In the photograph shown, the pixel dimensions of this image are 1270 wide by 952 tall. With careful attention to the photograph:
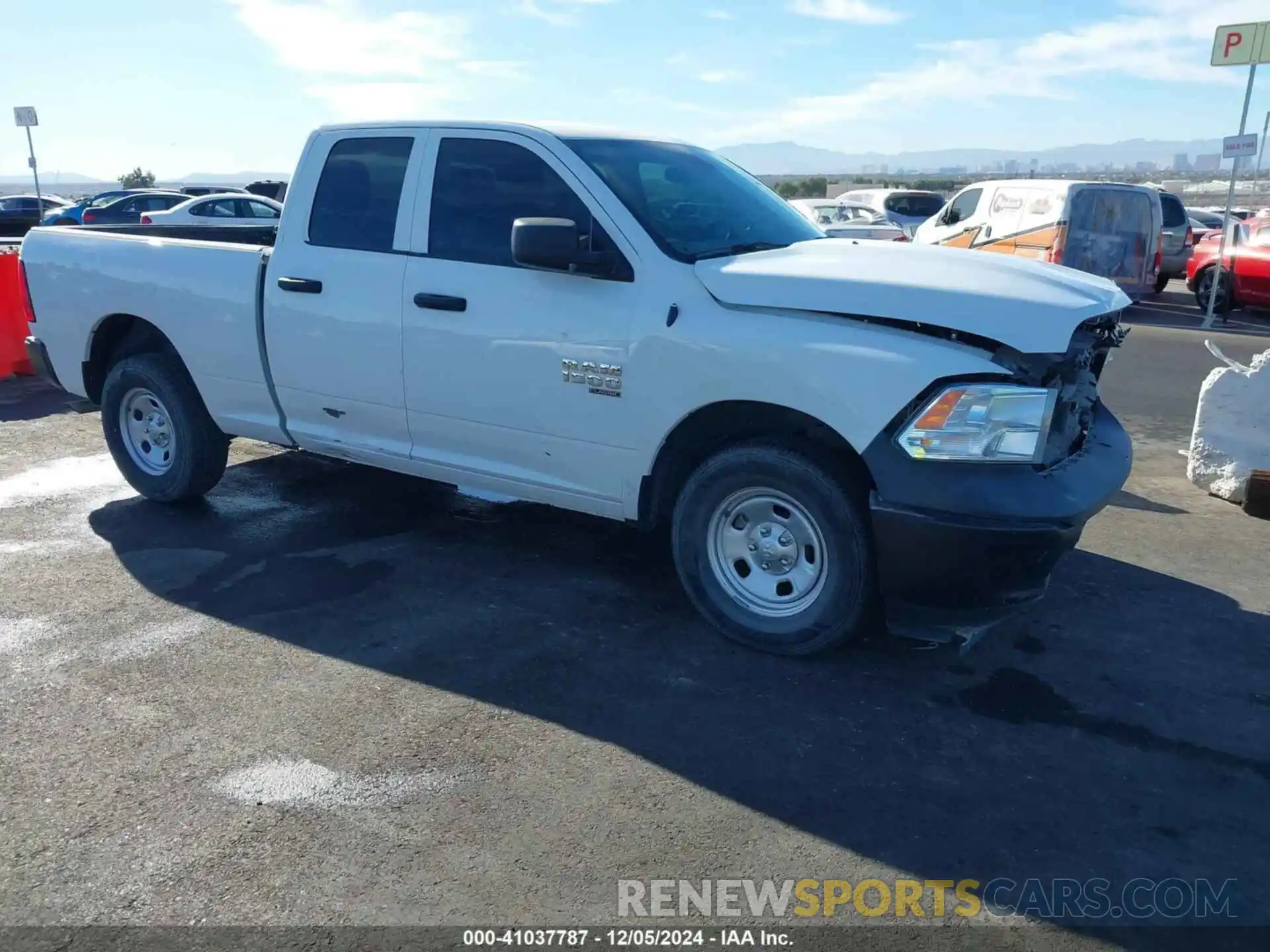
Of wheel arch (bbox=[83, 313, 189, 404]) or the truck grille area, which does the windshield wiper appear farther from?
wheel arch (bbox=[83, 313, 189, 404])

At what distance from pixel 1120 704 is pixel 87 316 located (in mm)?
5633

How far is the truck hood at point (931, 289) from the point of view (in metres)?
3.63

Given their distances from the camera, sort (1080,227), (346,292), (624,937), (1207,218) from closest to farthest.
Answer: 1. (624,937)
2. (346,292)
3. (1080,227)
4. (1207,218)

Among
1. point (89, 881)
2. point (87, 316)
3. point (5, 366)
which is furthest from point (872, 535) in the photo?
point (5, 366)

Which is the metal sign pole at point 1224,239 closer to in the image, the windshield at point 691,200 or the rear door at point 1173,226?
the rear door at point 1173,226

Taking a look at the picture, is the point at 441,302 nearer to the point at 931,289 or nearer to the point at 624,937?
the point at 931,289

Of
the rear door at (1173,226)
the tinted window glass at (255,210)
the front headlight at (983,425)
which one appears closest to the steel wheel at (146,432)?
the front headlight at (983,425)

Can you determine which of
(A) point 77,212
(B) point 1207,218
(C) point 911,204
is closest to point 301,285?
(C) point 911,204

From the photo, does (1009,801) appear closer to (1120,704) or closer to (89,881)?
(1120,704)

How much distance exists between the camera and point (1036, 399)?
12.0 ft

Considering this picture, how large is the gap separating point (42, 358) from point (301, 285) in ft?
7.73

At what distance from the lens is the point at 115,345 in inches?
244

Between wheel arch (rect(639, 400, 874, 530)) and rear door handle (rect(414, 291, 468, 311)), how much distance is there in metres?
1.12

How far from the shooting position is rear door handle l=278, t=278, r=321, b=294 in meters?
5.06
